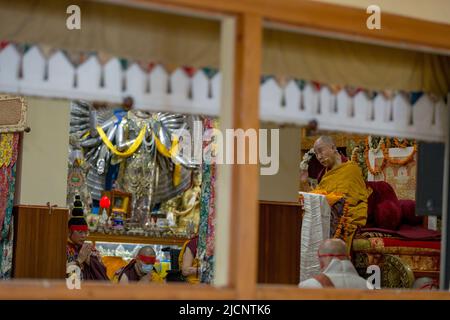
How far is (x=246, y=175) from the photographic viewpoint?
14.6 feet

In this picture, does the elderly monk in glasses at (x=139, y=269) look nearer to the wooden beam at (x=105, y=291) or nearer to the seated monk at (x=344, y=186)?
the seated monk at (x=344, y=186)

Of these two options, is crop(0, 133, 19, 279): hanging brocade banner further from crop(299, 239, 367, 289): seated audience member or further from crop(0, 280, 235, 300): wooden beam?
crop(0, 280, 235, 300): wooden beam

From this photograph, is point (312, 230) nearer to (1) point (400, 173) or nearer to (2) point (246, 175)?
(1) point (400, 173)

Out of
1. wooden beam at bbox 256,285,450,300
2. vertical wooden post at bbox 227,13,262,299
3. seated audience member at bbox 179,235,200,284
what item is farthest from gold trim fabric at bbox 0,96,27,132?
wooden beam at bbox 256,285,450,300

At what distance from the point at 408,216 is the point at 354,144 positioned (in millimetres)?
2024

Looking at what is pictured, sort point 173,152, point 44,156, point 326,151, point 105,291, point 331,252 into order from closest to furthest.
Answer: point 105,291, point 331,252, point 326,151, point 44,156, point 173,152

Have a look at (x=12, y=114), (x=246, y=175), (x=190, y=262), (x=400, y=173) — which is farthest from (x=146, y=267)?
(x=246, y=175)

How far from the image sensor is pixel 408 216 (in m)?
8.25

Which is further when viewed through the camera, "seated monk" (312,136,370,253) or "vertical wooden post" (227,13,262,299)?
"seated monk" (312,136,370,253)

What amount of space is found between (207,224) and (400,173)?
8.33 feet

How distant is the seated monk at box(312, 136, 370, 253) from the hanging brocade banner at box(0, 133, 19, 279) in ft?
9.24

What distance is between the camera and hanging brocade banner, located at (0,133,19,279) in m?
7.98

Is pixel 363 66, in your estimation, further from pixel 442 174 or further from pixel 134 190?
pixel 134 190
